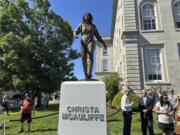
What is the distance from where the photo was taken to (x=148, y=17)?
76.1 feet

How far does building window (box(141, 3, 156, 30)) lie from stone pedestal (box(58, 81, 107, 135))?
17.4 m

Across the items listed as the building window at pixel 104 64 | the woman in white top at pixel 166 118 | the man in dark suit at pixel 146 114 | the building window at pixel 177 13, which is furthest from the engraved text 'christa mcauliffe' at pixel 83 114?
the building window at pixel 104 64

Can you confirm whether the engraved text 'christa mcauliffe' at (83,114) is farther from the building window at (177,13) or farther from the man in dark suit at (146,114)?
the building window at (177,13)

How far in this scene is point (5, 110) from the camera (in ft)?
74.8

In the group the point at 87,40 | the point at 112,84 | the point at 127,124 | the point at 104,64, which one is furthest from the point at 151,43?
the point at 104,64

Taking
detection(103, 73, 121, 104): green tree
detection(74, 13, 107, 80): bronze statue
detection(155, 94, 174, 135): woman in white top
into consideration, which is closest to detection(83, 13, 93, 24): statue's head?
detection(74, 13, 107, 80): bronze statue

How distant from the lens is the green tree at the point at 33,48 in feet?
87.3

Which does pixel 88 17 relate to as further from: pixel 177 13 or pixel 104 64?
pixel 104 64

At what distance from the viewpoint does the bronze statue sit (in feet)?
25.3

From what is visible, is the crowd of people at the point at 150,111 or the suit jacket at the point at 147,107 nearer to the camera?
the crowd of people at the point at 150,111

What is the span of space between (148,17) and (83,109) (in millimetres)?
18461

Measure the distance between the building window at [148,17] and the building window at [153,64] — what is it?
238 centimetres

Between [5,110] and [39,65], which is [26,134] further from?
[39,65]

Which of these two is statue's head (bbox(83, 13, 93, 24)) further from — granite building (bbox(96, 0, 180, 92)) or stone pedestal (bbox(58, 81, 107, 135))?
granite building (bbox(96, 0, 180, 92))
